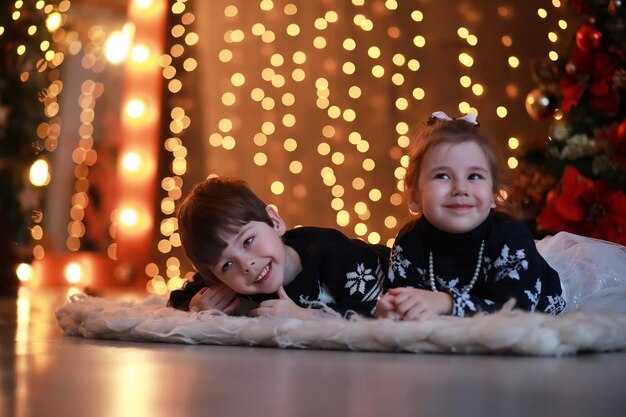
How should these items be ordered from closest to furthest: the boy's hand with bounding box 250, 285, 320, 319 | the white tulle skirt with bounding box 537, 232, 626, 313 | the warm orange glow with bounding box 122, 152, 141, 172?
the boy's hand with bounding box 250, 285, 320, 319 < the white tulle skirt with bounding box 537, 232, 626, 313 < the warm orange glow with bounding box 122, 152, 141, 172

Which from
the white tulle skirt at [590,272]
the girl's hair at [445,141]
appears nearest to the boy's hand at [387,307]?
the girl's hair at [445,141]

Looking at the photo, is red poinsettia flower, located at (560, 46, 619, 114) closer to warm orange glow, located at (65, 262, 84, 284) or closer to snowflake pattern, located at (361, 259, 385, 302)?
snowflake pattern, located at (361, 259, 385, 302)

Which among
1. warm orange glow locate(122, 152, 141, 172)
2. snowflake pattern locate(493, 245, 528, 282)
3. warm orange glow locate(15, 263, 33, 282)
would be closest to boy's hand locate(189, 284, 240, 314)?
snowflake pattern locate(493, 245, 528, 282)

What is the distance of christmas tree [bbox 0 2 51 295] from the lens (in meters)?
3.28

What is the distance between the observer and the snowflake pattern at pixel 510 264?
4.90 feet

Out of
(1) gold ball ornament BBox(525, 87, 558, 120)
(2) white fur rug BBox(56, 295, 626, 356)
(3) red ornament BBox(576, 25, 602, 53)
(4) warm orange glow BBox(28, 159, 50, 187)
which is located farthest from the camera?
(4) warm orange glow BBox(28, 159, 50, 187)

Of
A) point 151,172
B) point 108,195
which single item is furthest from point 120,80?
point 151,172

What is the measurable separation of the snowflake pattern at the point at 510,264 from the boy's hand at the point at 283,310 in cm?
30

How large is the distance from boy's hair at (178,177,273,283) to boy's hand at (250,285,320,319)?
111 millimetres

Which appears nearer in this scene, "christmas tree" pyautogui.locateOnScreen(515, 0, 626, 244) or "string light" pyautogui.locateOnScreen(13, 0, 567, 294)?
"christmas tree" pyautogui.locateOnScreen(515, 0, 626, 244)

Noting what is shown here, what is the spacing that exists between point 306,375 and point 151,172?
3175 mm

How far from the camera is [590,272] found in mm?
1818

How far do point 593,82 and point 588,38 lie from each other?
0.11m

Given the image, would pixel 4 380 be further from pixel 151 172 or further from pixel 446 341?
pixel 151 172
